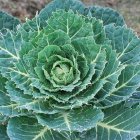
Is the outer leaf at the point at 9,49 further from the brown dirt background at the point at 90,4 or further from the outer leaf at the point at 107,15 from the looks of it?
the brown dirt background at the point at 90,4

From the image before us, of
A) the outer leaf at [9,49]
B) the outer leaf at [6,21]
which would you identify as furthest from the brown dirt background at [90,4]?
the outer leaf at [9,49]

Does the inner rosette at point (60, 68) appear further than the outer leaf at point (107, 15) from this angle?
No

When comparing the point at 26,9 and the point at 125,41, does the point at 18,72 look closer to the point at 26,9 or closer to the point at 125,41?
the point at 125,41

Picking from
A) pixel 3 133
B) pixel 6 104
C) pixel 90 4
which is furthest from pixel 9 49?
pixel 90 4

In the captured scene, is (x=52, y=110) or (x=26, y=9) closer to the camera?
(x=52, y=110)

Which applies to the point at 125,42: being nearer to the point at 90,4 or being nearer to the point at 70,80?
the point at 70,80

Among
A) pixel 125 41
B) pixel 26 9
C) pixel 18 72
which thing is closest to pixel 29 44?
pixel 18 72

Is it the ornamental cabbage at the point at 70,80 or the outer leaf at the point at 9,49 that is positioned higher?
the outer leaf at the point at 9,49
